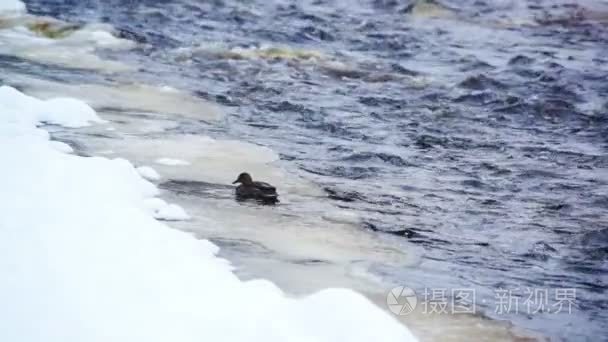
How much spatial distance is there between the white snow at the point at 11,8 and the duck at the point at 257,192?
1035 cm

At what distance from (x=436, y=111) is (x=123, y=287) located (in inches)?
280

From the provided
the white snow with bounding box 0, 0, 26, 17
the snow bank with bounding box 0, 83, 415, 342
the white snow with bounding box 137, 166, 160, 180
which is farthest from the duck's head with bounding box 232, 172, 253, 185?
the white snow with bounding box 0, 0, 26, 17

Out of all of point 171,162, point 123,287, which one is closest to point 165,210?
point 171,162

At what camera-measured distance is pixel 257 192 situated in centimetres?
653

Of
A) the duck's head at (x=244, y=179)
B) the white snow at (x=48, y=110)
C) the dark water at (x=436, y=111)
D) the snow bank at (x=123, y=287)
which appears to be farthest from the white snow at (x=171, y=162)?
the snow bank at (x=123, y=287)

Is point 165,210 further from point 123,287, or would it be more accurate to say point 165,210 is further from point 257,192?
point 123,287

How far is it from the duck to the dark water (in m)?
0.61

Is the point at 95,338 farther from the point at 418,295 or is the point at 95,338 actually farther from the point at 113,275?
the point at 418,295

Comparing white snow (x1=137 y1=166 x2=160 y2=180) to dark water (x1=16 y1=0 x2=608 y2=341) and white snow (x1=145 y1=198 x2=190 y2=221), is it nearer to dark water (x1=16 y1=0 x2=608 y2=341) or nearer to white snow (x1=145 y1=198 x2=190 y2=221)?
white snow (x1=145 y1=198 x2=190 y2=221)

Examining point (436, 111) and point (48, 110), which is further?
point (436, 111)

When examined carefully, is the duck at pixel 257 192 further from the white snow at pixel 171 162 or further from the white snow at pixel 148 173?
the white snow at pixel 171 162

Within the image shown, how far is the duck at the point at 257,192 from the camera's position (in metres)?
6.52

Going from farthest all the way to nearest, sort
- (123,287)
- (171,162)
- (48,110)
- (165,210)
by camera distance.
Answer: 1. (48,110)
2. (171,162)
3. (165,210)
4. (123,287)

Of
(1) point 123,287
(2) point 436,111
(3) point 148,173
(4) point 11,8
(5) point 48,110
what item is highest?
(1) point 123,287
